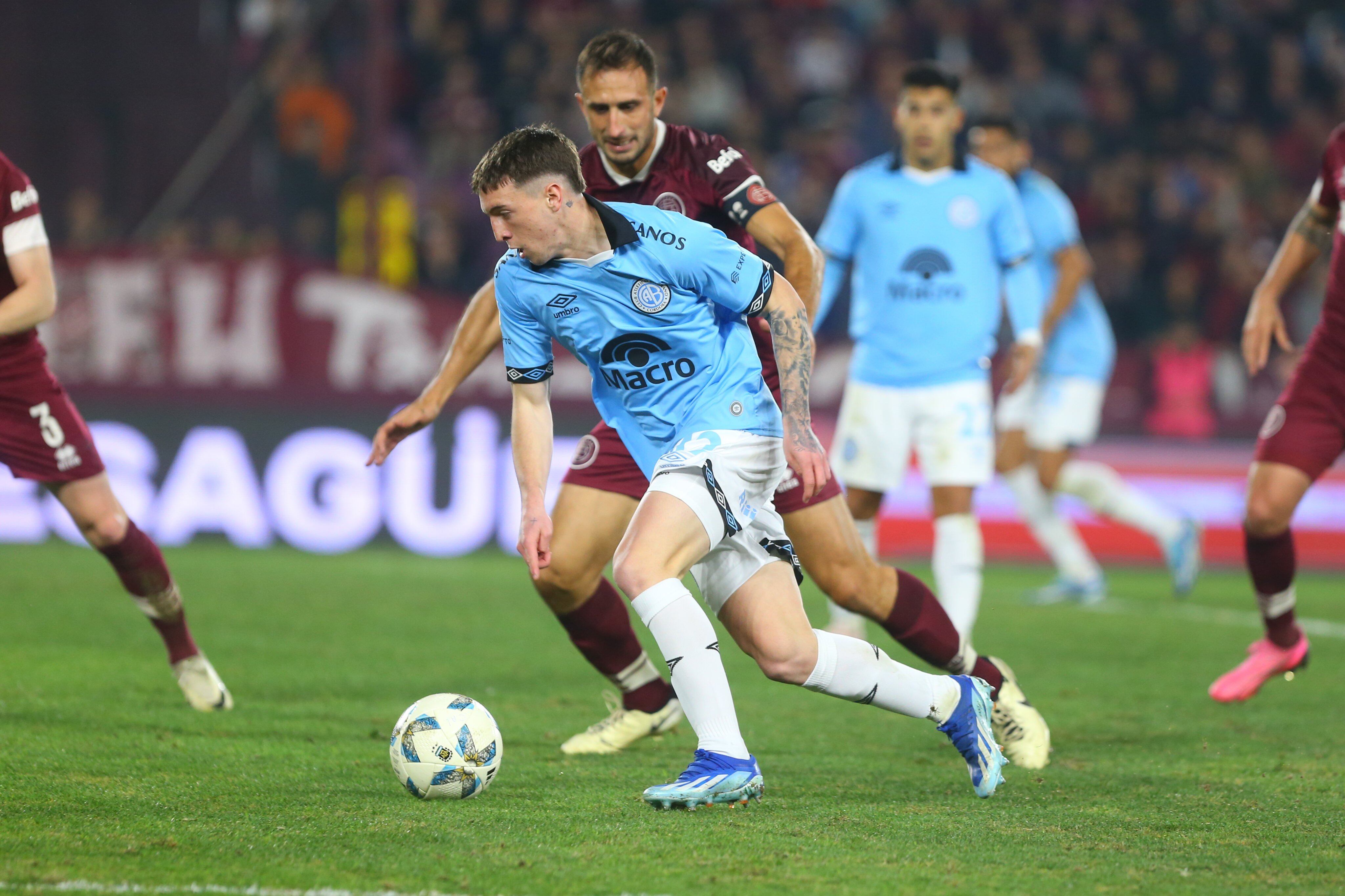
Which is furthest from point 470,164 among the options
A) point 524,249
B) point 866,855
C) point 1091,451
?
point 866,855

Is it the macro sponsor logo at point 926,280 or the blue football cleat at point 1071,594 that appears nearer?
the macro sponsor logo at point 926,280

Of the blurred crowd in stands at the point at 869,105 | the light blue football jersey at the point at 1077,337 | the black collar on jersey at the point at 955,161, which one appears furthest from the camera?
the blurred crowd in stands at the point at 869,105

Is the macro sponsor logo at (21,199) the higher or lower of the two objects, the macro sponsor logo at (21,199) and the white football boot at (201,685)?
the higher

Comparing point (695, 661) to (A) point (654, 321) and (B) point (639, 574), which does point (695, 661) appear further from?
(A) point (654, 321)

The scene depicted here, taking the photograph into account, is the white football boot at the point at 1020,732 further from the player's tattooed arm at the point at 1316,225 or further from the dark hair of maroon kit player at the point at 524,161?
the player's tattooed arm at the point at 1316,225

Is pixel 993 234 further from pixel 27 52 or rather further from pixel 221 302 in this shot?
pixel 27 52

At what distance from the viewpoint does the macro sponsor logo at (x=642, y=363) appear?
14.1 ft

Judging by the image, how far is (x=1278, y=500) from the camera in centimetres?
569

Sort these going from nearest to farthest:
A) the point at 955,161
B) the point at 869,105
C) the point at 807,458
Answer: the point at 807,458, the point at 955,161, the point at 869,105

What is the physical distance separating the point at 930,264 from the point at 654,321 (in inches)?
114

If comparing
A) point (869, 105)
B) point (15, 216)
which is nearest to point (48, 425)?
point (15, 216)

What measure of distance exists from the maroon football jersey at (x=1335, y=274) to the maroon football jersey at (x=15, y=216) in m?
4.52

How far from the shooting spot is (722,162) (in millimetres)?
5055

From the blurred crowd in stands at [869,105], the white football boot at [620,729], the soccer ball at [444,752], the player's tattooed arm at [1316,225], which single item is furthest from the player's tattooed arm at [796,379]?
the blurred crowd in stands at [869,105]
